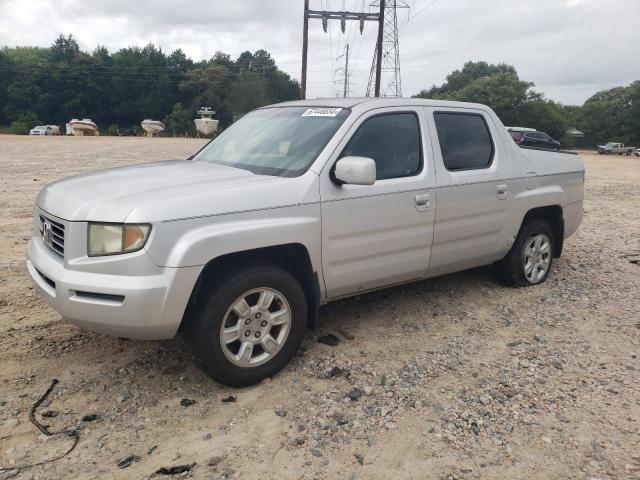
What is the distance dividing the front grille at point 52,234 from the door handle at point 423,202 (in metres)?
2.48

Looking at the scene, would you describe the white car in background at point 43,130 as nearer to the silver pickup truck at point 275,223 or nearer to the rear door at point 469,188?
the silver pickup truck at point 275,223

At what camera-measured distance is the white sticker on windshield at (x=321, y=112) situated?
3844 mm

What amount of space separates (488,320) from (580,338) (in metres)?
0.72

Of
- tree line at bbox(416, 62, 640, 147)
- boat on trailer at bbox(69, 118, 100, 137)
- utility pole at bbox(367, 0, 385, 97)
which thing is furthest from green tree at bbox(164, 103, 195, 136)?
utility pole at bbox(367, 0, 385, 97)

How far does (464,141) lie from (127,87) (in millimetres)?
94813

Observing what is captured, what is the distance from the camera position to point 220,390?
3223 millimetres

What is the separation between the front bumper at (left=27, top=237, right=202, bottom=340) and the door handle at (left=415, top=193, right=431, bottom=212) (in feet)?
6.11

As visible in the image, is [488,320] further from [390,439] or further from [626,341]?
[390,439]

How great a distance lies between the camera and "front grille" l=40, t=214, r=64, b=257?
301 cm

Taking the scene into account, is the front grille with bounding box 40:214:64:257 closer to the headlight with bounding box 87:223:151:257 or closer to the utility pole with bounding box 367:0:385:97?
the headlight with bounding box 87:223:151:257

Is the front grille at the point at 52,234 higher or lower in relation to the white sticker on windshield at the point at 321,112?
lower

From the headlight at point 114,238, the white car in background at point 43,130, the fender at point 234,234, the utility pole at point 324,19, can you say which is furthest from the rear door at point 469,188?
the white car in background at point 43,130

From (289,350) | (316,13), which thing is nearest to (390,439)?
(289,350)

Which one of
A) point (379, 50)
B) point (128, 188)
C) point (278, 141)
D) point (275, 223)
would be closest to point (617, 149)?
point (379, 50)
